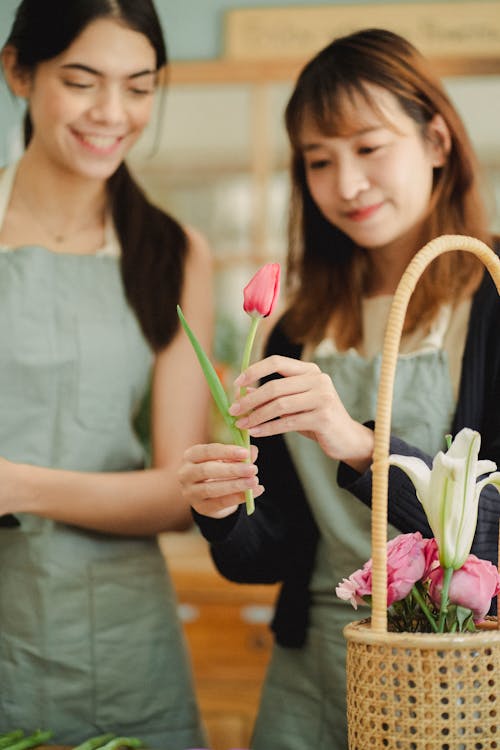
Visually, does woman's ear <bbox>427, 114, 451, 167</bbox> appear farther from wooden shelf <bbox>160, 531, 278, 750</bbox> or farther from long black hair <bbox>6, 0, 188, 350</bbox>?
wooden shelf <bbox>160, 531, 278, 750</bbox>

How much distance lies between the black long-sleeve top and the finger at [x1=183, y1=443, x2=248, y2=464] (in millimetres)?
144

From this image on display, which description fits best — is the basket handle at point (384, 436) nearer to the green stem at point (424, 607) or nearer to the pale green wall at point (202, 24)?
the green stem at point (424, 607)

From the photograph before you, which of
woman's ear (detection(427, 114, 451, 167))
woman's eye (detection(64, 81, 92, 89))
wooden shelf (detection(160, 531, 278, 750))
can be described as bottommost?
wooden shelf (detection(160, 531, 278, 750))

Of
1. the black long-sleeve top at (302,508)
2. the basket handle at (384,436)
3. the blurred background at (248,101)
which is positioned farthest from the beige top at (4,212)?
the blurred background at (248,101)

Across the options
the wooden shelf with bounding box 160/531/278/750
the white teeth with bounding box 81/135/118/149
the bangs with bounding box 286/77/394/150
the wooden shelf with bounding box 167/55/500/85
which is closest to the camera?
the bangs with bounding box 286/77/394/150

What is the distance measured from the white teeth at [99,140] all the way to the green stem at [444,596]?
81cm

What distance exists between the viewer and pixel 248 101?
346 cm

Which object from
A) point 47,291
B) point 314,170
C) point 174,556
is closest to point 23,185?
point 47,291

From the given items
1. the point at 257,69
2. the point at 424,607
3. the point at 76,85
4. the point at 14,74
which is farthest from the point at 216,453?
the point at 257,69

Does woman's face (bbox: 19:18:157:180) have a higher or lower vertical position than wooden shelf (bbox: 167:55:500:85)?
lower

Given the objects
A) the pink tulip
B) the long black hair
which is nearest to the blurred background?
the long black hair

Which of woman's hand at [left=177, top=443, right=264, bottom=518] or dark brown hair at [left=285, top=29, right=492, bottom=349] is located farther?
dark brown hair at [left=285, top=29, right=492, bottom=349]

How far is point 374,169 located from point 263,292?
0.48m

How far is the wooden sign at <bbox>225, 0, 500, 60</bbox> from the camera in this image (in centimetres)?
334
